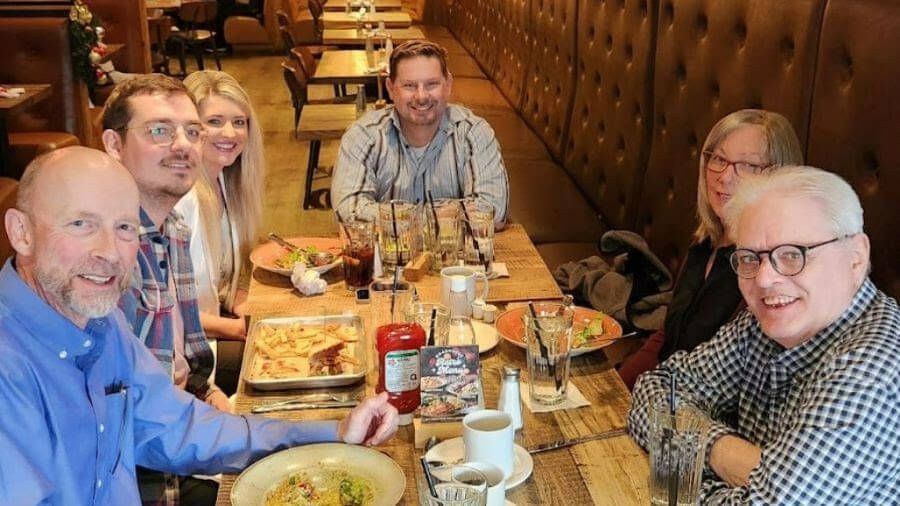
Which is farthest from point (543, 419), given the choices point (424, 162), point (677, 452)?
point (424, 162)

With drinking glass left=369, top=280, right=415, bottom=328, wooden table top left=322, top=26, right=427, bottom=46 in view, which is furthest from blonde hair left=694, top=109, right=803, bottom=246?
wooden table top left=322, top=26, right=427, bottom=46

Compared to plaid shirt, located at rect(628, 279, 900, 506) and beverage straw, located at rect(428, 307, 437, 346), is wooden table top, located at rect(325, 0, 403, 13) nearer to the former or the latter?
beverage straw, located at rect(428, 307, 437, 346)

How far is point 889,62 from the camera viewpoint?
204 centimetres

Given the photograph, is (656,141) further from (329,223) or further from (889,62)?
(329,223)

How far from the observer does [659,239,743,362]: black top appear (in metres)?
2.20

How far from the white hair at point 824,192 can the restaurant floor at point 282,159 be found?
1867 millimetres

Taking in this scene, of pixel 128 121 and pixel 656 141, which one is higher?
pixel 128 121

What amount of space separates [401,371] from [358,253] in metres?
0.74

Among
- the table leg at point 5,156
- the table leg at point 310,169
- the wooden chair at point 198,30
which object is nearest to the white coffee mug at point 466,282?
the table leg at point 5,156

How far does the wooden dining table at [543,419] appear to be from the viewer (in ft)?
4.93

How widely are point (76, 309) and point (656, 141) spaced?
2485 mm

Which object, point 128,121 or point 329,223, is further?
point 329,223

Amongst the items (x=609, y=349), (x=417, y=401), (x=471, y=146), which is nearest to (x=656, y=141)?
(x=471, y=146)

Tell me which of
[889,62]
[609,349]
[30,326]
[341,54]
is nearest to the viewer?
[30,326]
